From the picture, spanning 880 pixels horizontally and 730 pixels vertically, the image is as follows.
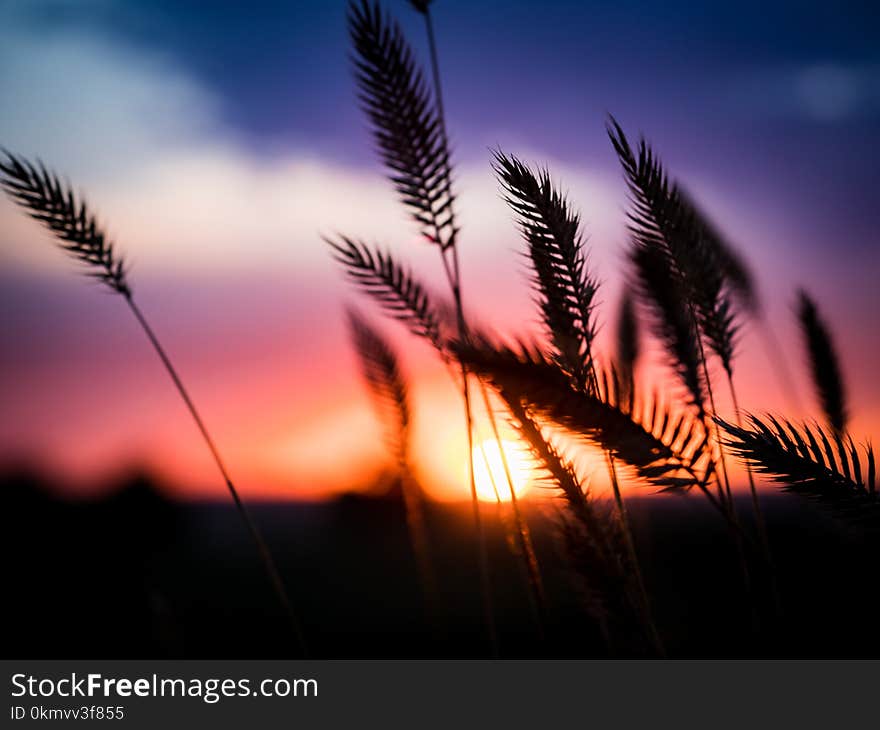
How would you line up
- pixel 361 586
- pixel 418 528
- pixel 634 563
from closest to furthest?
pixel 634 563 < pixel 418 528 < pixel 361 586

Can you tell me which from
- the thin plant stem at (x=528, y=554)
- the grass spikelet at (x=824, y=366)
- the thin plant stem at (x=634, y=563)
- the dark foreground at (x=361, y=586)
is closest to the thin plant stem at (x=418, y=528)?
the dark foreground at (x=361, y=586)

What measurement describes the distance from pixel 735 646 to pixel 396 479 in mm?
1185

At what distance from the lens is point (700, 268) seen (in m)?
1.18

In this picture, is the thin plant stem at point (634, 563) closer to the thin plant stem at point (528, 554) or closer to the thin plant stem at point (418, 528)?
the thin plant stem at point (528, 554)

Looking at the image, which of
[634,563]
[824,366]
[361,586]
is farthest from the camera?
[361,586]

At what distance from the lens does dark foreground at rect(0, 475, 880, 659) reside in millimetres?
1548

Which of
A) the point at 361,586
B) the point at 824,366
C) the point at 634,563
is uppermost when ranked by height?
the point at 824,366

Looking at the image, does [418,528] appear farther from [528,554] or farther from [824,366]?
[824,366]

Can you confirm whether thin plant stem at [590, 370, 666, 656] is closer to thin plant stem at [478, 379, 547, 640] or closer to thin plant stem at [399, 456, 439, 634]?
thin plant stem at [478, 379, 547, 640]

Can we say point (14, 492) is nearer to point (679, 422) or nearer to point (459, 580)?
point (459, 580)

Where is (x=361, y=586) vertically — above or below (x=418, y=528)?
below

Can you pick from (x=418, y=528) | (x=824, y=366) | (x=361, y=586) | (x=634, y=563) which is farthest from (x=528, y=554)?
(x=361, y=586)

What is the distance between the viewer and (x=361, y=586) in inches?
125
